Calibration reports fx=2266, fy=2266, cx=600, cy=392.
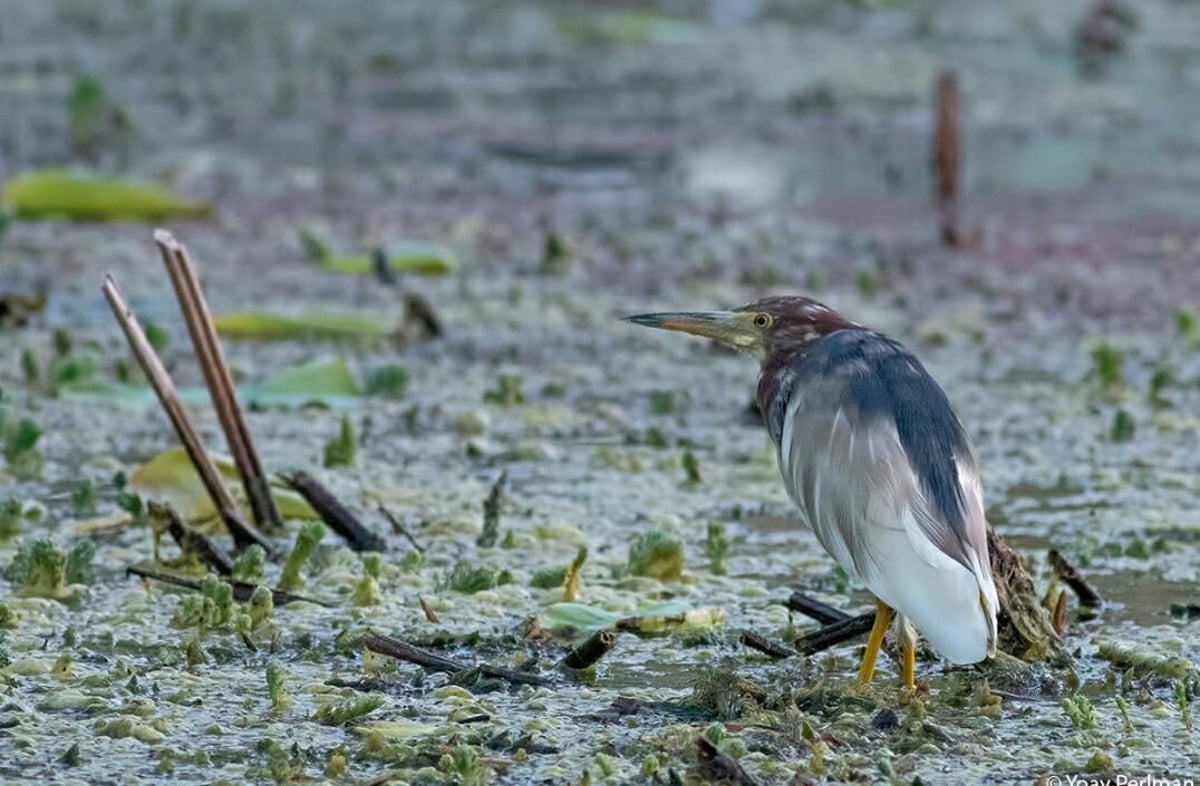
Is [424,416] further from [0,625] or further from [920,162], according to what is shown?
[920,162]

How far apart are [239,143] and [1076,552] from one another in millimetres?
7161

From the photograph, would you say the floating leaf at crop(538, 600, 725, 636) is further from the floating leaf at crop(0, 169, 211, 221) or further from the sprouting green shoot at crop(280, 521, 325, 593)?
the floating leaf at crop(0, 169, 211, 221)

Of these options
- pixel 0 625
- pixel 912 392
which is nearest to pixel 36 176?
pixel 0 625

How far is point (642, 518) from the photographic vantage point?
19.0 feet

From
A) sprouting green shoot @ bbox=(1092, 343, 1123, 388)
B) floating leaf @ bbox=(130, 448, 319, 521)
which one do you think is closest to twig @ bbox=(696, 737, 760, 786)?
floating leaf @ bbox=(130, 448, 319, 521)

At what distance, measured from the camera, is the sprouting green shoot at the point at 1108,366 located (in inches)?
278

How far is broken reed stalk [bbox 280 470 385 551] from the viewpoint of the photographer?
17.3 ft

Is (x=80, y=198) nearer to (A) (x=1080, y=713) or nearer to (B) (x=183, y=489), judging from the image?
(B) (x=183, y=489)

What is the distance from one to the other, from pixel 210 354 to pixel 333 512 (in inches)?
18.4

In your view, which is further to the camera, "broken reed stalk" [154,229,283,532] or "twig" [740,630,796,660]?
"broken reed stalk" [154,229,283,532]

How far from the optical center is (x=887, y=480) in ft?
13.7

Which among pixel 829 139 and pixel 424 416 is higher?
pixel 829 139

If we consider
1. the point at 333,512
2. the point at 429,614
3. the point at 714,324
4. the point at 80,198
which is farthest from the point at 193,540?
the point at 80,198

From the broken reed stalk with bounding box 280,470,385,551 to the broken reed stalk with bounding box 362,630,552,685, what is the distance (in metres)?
0.96
